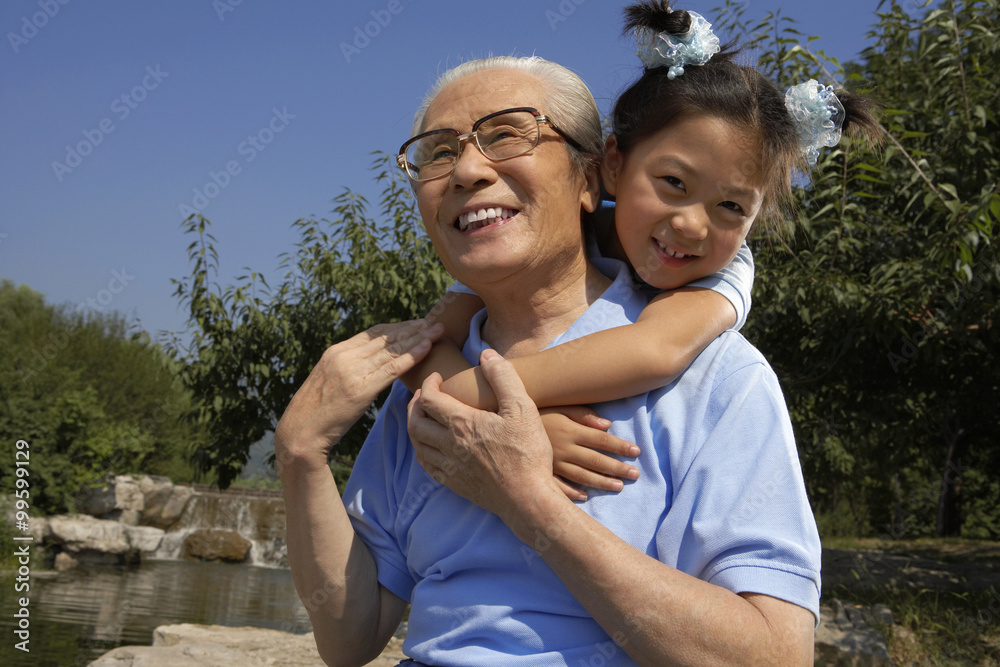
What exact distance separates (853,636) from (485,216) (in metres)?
5.55

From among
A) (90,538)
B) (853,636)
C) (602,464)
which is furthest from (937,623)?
(90,538)

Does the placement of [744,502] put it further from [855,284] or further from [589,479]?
[855,284]

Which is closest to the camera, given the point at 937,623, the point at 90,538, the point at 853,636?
the point at 853,636

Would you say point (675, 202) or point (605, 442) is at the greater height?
point (675, 202)

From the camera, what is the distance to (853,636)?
5.80 metres

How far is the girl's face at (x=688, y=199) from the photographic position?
57.6 inches

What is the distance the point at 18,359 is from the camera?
76.5 feet

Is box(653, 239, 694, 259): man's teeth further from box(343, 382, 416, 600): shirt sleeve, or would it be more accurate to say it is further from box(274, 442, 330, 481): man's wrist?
box(274, 442, 330, 481): man's wrist

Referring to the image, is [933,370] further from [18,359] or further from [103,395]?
[103,395]

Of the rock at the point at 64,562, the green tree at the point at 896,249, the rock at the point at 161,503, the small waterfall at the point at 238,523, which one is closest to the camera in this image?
the green tree at the point at 896,249

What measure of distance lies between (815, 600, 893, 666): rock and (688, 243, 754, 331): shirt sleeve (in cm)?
501

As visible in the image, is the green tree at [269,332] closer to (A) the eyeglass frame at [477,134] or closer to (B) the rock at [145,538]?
(A) the eyeglass frame at [477,134]

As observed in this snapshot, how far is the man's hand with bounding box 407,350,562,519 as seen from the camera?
1316 mm

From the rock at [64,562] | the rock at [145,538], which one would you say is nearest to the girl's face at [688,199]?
the rock at [64,562]
